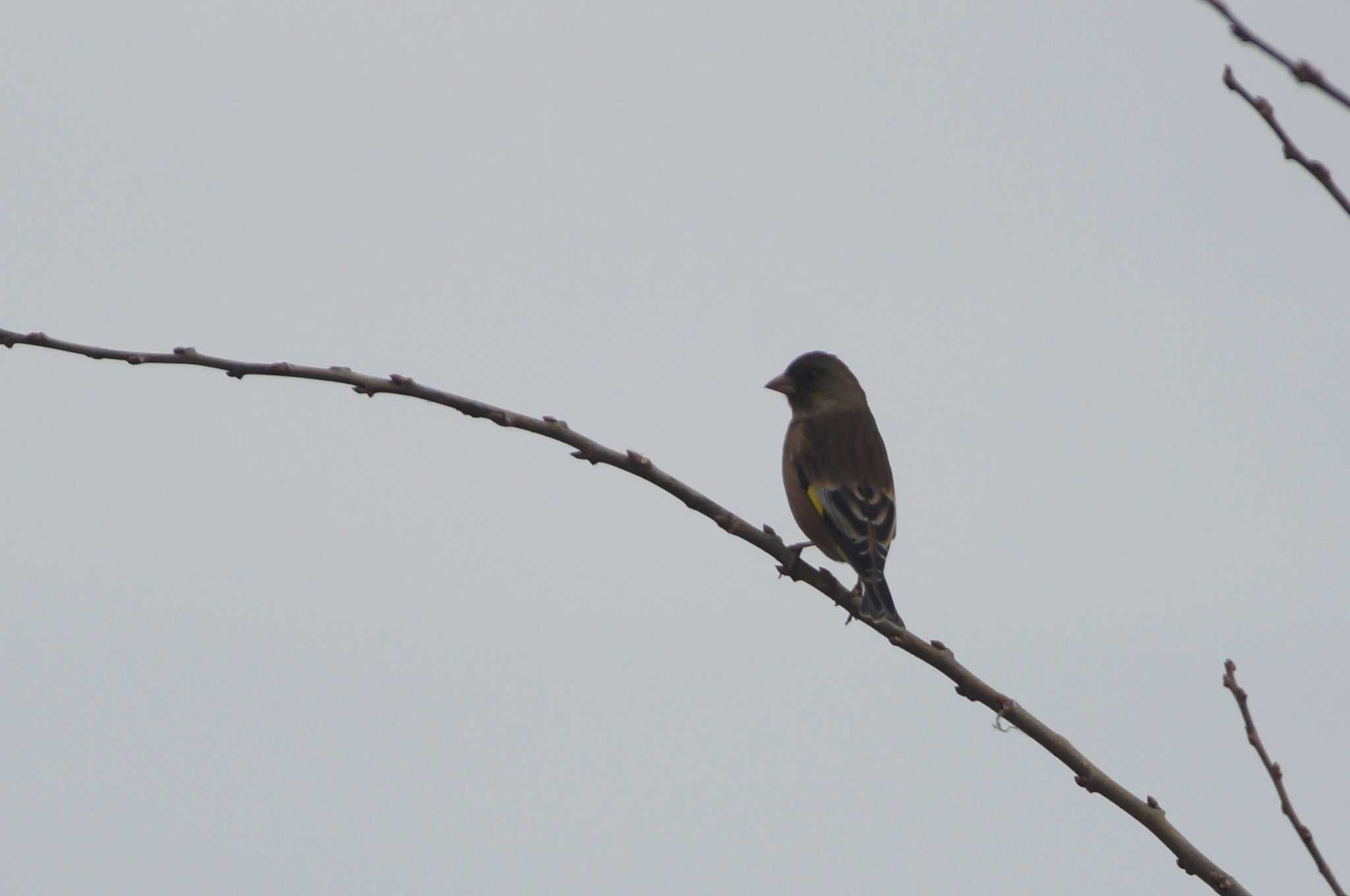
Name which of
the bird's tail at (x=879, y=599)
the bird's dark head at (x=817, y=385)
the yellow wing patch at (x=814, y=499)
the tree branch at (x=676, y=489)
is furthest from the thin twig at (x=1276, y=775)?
the bird's dark head at (x=817, y=385)

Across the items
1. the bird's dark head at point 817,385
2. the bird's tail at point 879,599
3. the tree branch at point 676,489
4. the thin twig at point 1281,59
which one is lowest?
the tree branch at point 676,489

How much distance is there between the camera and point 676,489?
4.04 metres

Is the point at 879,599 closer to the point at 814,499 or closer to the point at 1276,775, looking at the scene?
the point at 814,499

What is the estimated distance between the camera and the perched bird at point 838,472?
848 centimetres

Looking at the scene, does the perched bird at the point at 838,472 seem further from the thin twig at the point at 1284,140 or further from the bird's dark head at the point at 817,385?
the thin twig at the point at 1284,140

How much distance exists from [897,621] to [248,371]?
4.72 m

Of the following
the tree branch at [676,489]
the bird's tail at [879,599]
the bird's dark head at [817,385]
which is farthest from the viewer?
the bird's dark head at [817,385]

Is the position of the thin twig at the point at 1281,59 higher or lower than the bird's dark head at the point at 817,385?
lower

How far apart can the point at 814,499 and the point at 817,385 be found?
1.62 meters

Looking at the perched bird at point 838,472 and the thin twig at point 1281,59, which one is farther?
the perched bird at point 838,472

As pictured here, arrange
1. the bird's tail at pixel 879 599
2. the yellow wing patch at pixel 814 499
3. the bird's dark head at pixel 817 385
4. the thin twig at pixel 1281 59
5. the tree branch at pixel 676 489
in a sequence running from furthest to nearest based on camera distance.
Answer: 1. the bird's dark head at pixel 817 385
2. the yellow wing patch at pixel 814 499
3. the bird's tail at pixel 879 599
4. the tree branch at pixel 676 489
5. the thin twig at pixel 1281 59

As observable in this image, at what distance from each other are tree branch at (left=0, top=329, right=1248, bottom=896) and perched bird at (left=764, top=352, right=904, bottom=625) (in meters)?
3.54

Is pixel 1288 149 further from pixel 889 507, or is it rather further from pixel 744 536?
pixel 889 507

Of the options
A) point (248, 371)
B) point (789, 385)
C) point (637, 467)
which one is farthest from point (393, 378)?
point (789, 385)
